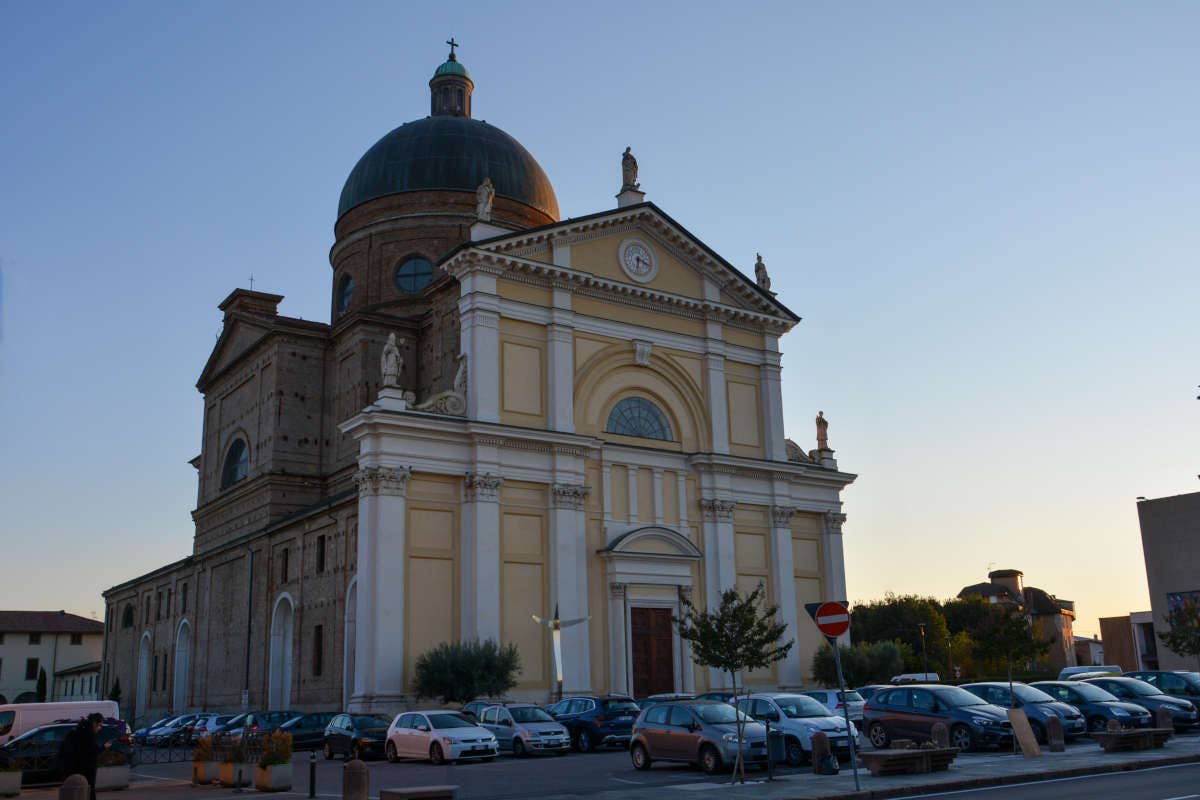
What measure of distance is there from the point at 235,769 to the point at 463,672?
11.8 meters

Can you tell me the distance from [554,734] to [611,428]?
15500mm

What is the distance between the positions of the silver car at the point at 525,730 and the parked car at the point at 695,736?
3863mm

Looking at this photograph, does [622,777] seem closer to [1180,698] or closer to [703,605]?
[1180,698]

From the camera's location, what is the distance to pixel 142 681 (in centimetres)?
5766

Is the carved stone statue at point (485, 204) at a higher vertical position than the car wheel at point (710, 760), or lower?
higher

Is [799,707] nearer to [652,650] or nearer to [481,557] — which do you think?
[481,557]

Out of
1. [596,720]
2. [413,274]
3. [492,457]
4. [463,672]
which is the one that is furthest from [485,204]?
[596,720]

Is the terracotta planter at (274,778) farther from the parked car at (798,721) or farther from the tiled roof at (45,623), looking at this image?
the tiled roof at (45,623)

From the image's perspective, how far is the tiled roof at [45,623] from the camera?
92.1 m

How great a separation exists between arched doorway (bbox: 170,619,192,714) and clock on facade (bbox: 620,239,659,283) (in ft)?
90.6

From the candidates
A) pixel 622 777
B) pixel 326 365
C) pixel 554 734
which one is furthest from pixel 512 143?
pixel 622 777

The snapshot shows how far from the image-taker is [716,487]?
40.4 meters

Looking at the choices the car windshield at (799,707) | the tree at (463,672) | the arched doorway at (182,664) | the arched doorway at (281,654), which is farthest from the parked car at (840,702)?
the arched doorway at (182,664)

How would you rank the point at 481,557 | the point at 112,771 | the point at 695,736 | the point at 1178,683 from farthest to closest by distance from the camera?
the point at 481,557, the point at 1178,683, the point at 112,771, the point at 695,736
